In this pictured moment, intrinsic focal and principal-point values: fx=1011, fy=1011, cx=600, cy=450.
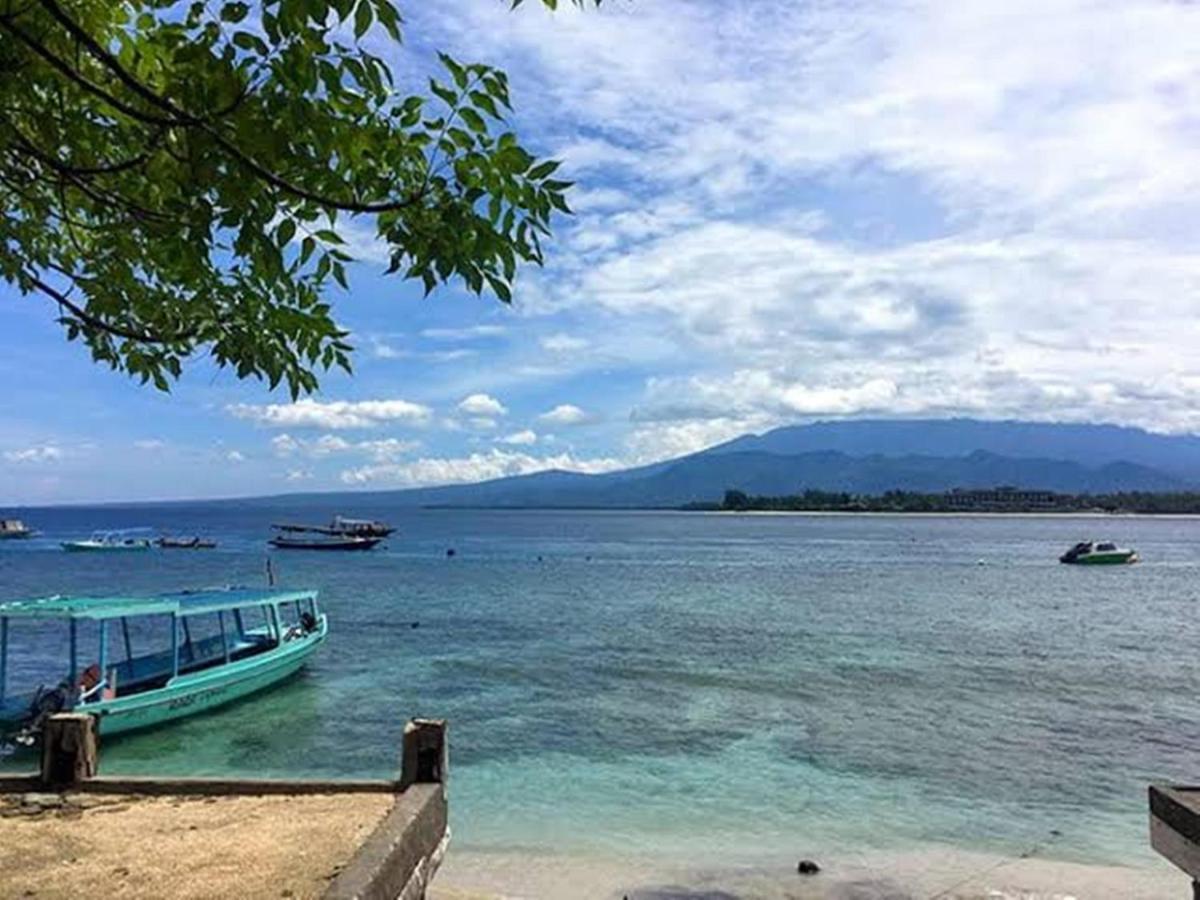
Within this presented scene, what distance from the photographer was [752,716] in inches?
935

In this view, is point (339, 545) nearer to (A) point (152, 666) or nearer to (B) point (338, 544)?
(B) point (338, 544)

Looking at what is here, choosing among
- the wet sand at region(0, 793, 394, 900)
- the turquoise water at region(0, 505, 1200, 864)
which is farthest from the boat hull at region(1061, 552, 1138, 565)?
the wet sand at region(0, 793, 394, 900)

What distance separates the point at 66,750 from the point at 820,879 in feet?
31.2

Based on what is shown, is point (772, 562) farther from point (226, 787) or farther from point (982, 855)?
point (226, 787)

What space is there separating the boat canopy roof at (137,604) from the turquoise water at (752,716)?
2.51m

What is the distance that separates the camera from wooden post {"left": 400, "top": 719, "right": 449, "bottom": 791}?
7141mm

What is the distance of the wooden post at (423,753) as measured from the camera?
7141mm

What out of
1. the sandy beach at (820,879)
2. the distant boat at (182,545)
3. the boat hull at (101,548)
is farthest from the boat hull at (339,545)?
the sandy beach at (820,879)

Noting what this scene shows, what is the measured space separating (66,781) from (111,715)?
1423 cm

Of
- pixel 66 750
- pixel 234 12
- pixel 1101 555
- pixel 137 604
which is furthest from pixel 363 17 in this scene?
pixel 1101 555

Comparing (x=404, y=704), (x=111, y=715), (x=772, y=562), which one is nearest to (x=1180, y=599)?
(x=772, y=562)

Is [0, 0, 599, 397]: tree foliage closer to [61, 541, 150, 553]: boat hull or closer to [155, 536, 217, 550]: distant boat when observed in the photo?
[155, 536, 217, 550]: distant boat

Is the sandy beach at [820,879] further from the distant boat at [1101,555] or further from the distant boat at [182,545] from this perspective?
the distant boat at [182,545]

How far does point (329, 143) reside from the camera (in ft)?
10.9
